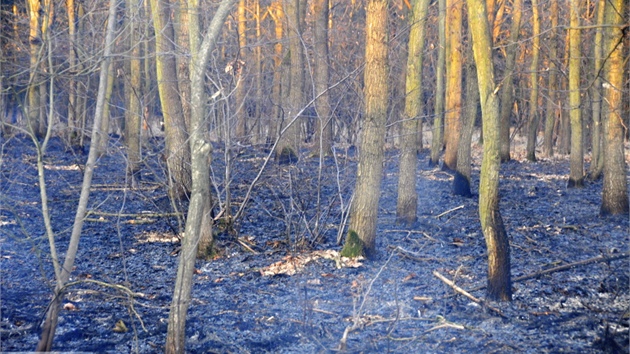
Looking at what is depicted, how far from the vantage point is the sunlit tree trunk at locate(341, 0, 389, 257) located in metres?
8.19

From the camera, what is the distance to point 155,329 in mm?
6215

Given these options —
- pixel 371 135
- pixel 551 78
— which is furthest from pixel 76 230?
pixel 551 78

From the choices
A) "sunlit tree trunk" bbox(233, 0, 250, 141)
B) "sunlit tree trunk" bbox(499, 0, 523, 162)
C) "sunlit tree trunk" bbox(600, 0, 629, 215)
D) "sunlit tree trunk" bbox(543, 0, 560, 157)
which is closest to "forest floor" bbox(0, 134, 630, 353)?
"sunlit tree trunk" bbox(600, 0, 629, 215)

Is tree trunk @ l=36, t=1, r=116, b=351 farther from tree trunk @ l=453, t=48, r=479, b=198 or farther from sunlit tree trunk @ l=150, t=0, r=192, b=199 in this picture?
tree trunk @ l=453, t=48, r=479, b=198

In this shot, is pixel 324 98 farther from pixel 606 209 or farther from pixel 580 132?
pixel 606 209

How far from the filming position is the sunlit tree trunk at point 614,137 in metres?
11.2

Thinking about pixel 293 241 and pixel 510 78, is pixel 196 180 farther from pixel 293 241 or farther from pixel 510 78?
pixel 510 78

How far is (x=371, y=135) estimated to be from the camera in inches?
327

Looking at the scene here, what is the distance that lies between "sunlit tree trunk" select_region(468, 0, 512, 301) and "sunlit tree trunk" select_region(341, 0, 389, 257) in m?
1.94

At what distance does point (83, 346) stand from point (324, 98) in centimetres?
1202

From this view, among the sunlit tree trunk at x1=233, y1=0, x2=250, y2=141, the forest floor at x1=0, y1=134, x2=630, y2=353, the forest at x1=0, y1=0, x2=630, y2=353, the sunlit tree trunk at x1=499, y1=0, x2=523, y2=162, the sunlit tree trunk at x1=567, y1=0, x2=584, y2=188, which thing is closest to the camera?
the forest at x1=0, y1=0, x2=630, y2=353

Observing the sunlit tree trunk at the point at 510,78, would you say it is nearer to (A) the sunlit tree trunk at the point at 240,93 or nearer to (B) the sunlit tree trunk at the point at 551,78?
(B) the sunlit tree trunk at the point at 551,78

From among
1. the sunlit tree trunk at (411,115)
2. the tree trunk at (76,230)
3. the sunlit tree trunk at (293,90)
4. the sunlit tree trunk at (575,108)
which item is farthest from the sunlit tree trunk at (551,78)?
the tree trunk at (76,230)

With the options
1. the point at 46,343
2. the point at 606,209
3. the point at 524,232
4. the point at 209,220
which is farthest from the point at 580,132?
the point at 46,343
